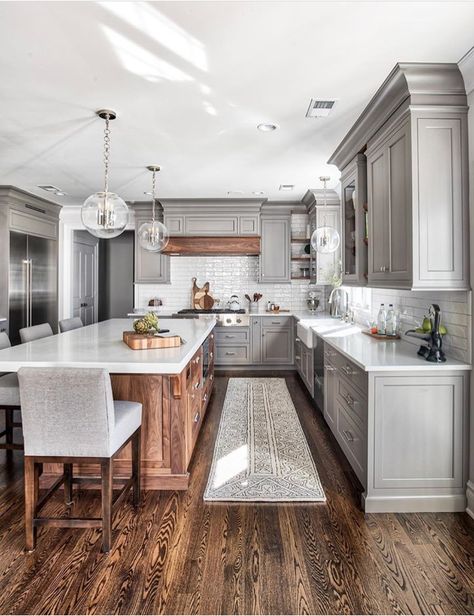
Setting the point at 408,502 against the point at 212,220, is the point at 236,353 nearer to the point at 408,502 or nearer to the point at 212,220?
the point at 212,220

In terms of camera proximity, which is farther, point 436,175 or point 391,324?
point 391,324

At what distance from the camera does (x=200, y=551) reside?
198cm

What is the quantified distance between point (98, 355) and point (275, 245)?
13.6 ft

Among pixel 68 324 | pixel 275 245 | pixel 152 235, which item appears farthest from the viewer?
pixel 275 245

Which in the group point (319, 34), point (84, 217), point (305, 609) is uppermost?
point (319, 34)

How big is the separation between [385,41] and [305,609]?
274 cm

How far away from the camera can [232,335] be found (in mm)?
5941

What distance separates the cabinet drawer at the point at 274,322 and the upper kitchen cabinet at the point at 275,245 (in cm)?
62

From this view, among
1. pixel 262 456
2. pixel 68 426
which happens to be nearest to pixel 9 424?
pixel 68 426

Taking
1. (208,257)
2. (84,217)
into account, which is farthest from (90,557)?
(208,257)

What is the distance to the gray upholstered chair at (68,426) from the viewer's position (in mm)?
1861

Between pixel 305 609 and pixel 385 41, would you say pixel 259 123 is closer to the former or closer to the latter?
pixel 385 41

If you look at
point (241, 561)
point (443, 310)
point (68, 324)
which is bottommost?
point (241, 561)

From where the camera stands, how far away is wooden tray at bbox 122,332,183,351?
104 inches
